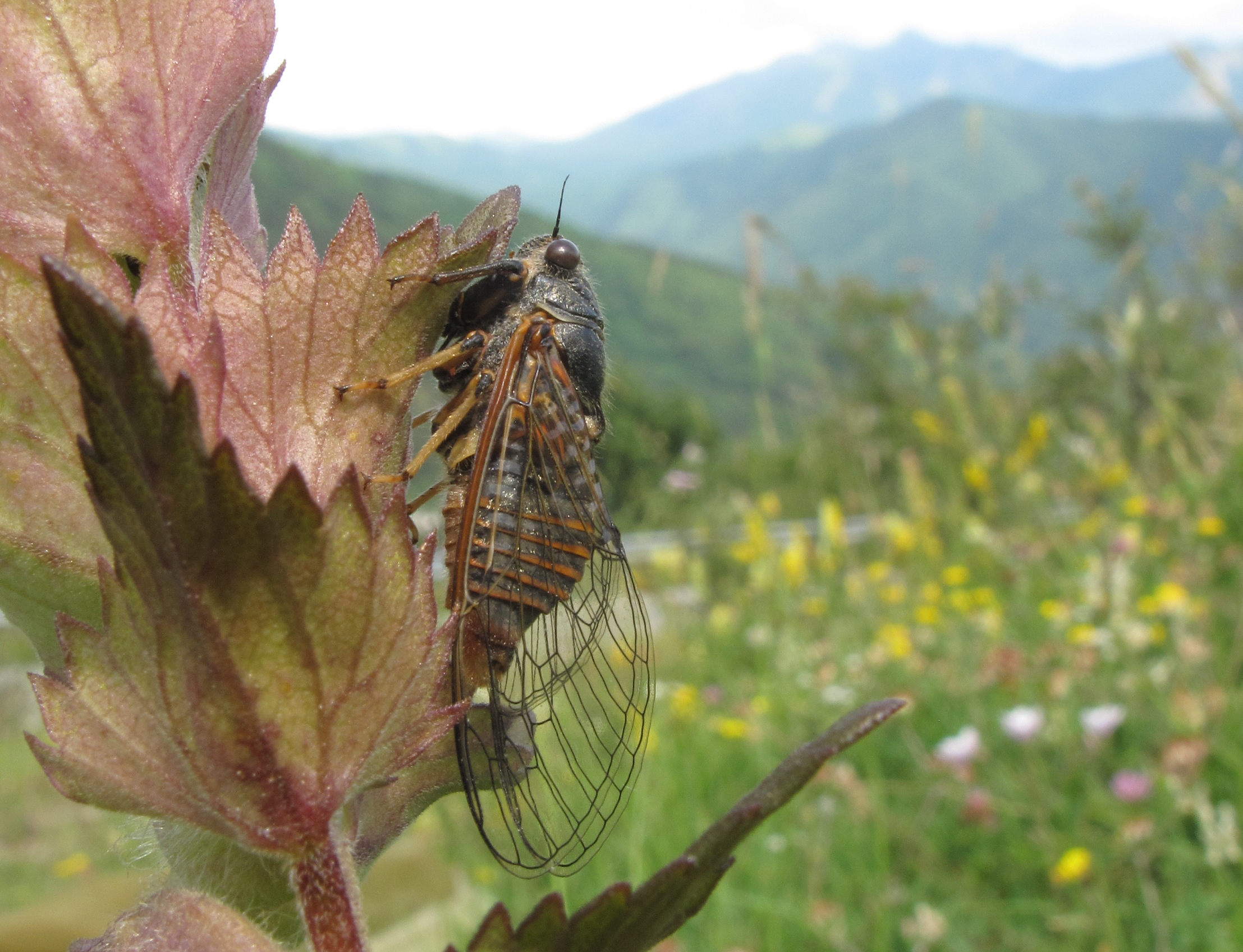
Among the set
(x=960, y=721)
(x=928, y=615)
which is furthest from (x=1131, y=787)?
(x=928, y=615)

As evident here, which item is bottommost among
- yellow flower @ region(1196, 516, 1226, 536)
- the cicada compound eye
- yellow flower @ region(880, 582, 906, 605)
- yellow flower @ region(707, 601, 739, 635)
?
yellow flower @ region(707, 601, 739, 635)

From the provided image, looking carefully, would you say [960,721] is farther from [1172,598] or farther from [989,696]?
[1172,598]

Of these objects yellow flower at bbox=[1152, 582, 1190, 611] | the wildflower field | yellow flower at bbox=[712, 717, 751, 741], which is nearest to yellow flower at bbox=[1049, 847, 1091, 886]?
the wildflower field

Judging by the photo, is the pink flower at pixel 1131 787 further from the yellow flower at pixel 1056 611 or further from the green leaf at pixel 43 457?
the green leaf at pixel 43 457

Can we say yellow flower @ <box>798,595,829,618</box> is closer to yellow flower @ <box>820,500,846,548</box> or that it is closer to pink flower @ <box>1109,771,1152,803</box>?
yellow flower @ <box>820,500,846,548</box>

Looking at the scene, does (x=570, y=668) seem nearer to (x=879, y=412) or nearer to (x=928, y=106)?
(x=879, y=412)

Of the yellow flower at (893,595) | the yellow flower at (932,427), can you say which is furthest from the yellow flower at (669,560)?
the yellow flower at (932,427)
